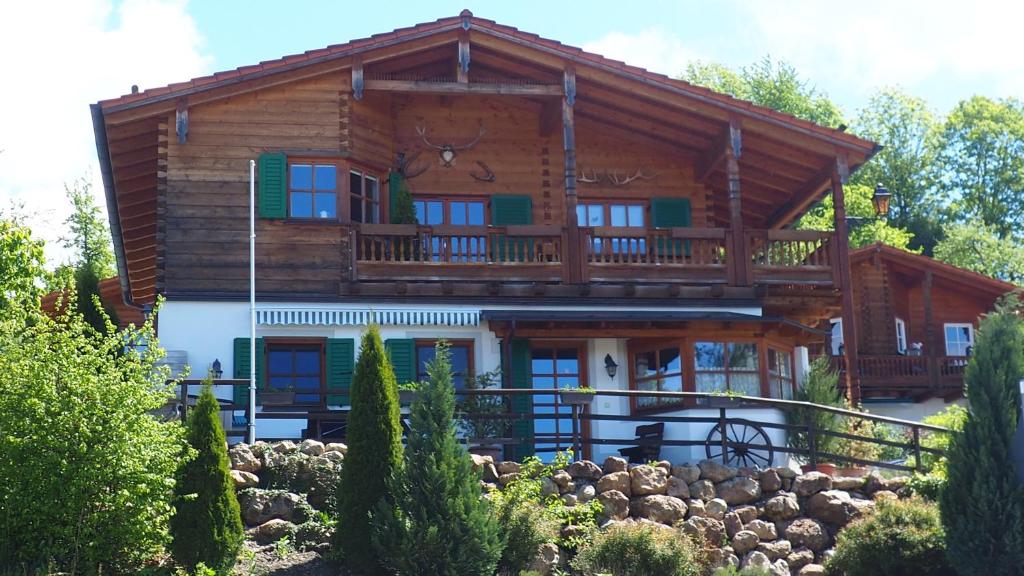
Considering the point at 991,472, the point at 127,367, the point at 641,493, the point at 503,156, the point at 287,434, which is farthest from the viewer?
the point at 503,156

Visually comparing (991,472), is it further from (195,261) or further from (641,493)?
(195,261)

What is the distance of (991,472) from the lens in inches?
599

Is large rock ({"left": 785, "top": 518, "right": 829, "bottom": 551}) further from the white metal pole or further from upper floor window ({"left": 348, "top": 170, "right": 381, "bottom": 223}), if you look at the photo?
upper floor window ({"left": 348, "top": 170, "right": 381, "bottom": 223})

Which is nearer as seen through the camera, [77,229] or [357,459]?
[357,459]

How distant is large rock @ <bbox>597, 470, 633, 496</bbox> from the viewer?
16.8m

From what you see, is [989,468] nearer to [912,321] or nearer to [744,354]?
[744,354]

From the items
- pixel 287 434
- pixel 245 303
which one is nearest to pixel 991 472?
pixel 287 434

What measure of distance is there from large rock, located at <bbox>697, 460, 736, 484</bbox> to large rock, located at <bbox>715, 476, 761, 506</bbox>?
12cm

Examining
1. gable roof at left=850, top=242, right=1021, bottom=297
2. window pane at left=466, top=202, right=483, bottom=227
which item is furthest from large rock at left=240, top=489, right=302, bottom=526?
gable roof at left=850, top=242, right=1021, bottom=297

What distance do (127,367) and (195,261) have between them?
7.50 m

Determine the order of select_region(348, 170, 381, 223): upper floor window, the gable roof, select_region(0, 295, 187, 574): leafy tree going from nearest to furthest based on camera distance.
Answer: select_region(0, 295, 187, 574): leafy tree → select_region(348, 170, 381, 223): upper floor window → the gable roof

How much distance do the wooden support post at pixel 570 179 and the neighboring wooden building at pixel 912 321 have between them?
11689 mm

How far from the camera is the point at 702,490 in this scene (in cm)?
1727

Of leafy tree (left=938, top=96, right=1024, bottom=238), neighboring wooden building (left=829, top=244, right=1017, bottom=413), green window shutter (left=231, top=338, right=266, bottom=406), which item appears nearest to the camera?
green window shutter (left=231, top=338, right=266, bottom=406)
